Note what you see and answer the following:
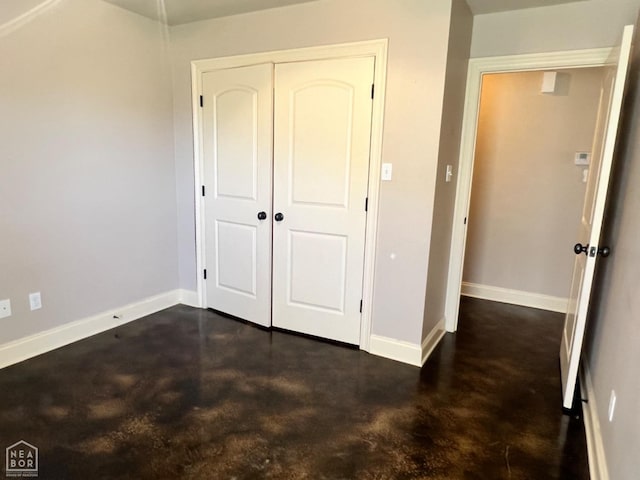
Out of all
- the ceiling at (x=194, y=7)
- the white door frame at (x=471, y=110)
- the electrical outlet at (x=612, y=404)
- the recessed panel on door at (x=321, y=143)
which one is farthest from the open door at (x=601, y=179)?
the ceiling at (x=194, y=7)

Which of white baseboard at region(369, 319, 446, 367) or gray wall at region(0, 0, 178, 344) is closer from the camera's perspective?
gray wall at region(0, 0, 178, 344)

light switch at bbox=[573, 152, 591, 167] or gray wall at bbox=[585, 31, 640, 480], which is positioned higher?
light switch at bbox=[573, 152, 591, 167]

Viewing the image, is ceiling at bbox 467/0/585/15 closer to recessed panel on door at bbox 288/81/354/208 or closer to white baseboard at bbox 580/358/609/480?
recessed panel on door at bbox 288/81/354/208

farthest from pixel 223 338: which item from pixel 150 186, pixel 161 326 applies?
pixel 150 186

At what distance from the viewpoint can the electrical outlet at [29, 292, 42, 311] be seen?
2.66 m


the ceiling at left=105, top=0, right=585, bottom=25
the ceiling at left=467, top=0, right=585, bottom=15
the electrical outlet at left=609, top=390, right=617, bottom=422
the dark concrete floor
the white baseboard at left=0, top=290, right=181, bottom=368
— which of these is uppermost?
the ceiling at left=105, top=0, right=585, bottom=25

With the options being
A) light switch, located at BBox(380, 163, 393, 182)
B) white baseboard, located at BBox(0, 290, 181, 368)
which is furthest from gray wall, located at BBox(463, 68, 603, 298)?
white baseboard, located at BBox(0, 290, 181, 368)

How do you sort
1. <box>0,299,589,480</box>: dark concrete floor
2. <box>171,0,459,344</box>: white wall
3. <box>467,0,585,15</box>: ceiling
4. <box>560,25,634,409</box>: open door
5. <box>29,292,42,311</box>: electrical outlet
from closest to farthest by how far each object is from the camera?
1. <box>0,299,589,480</box>: dark concrete floor
2. <box>560,25,634,409</box>: open door
3. <box>171,0,459,344</box>: white wall
4. <box>467,0,585,15</box>: ceiling
5. <box>29,292,42,311</box>: electrical outlet

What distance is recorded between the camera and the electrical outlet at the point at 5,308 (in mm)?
2516

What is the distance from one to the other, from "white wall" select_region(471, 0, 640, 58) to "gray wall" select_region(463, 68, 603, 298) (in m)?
1.07

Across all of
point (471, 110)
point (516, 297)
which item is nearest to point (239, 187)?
point (471, 110)

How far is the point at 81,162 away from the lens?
2.81 metres

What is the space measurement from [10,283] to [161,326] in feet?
3.43

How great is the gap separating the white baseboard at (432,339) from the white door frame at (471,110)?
0.13 metres
